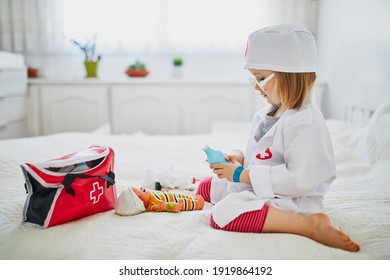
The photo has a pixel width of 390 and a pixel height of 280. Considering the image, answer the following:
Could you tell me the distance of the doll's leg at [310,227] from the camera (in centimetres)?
80

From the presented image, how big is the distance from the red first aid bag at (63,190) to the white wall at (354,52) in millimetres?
1233

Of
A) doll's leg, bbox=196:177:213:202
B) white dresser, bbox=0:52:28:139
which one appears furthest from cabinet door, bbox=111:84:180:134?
doll's leg, bbox=196:177:213:202

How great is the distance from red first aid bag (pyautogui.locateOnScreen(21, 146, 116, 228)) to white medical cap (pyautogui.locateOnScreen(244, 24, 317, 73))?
48 cm

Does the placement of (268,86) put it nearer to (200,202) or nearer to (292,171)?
(292,171)

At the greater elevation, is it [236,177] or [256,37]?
[256,37]

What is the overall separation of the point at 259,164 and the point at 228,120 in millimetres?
1680

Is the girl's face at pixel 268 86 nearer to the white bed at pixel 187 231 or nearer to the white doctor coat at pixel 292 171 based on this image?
the white doctor coat at pixel 292 171

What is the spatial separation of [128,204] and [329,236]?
45cm

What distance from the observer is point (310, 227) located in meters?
0.83

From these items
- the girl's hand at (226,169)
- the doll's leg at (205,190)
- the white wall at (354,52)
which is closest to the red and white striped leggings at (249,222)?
the girl's hand at (226,169)

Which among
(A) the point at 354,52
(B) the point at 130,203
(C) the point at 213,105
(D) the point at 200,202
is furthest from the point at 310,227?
(C) the point at 213,105
